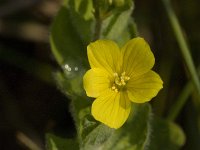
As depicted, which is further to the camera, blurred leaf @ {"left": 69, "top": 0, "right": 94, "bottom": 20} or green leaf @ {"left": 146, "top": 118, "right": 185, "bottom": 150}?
green leaf @ {"left": 146, "top": 118, "right": 185, "bottom": 150}

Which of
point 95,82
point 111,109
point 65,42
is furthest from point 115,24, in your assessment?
point 111,109

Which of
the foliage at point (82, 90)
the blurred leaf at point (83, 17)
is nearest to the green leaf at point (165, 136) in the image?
the foliage at point (82, 90)

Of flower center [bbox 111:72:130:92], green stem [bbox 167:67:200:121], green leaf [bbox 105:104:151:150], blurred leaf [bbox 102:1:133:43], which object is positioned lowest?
green stem [bbox 167:67:200:121]

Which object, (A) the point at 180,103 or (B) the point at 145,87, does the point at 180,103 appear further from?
(B) the point at 145,87

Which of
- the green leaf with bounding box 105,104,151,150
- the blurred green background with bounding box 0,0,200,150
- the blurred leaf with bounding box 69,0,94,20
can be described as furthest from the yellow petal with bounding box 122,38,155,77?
the blurred green background with bounding box 0,0,200,150

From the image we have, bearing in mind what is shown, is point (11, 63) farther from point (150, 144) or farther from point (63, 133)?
point (150, 144)

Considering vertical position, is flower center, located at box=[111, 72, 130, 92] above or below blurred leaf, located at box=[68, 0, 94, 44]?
below

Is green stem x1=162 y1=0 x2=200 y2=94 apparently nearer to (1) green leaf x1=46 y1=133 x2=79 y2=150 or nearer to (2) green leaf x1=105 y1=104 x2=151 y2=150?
(2) green leaf x1=105 y1=104 x2=151 y2=150

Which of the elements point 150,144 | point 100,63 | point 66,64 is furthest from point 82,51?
point 150,144
